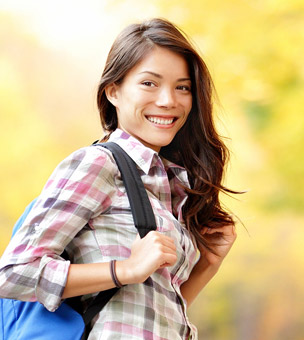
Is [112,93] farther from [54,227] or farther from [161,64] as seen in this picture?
[54,227]

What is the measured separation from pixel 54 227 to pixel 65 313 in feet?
0.55

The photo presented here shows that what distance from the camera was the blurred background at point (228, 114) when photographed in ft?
10.7

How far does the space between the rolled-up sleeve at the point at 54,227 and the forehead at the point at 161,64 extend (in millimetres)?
251

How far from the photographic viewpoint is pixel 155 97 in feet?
4.65

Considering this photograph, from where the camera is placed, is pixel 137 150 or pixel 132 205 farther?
pixel 137 150

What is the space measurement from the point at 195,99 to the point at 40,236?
0.54 metres

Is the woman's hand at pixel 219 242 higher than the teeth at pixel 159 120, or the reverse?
the teeth at pixel 159 120

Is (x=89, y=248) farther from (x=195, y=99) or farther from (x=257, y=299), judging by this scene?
(x=257, y=299)

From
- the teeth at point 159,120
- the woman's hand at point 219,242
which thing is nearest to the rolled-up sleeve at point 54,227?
the teeth at point 159,120

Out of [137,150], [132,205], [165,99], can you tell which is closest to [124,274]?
[132,205]

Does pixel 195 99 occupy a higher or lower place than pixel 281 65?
lower

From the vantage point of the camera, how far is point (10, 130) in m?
3.19

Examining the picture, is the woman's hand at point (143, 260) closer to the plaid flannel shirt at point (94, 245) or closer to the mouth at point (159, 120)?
the plaid flannel shirt at point (94, 245)

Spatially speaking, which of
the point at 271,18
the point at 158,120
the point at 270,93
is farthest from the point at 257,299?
the point at 158,120
